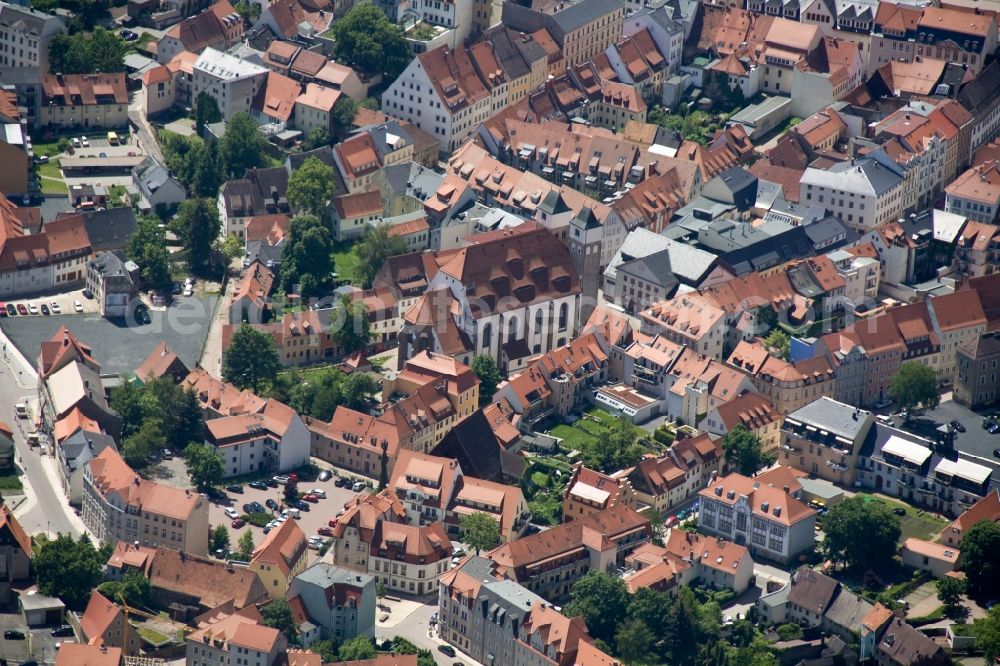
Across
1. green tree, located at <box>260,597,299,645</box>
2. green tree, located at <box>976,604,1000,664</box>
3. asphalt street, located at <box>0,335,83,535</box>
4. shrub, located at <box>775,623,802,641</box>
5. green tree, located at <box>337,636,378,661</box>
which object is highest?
asphalt street, located at <box>0,335,83,535</box>

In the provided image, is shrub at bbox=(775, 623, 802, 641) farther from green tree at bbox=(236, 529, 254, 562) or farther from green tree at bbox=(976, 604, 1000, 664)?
green tree at bbox=(236, 529, 254, 562)

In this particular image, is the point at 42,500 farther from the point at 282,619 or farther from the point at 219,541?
the point at 282,619

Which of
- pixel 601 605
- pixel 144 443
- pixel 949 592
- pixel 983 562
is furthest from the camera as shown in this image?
pixel 144 443

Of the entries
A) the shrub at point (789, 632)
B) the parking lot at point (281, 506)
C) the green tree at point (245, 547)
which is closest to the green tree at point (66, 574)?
the green tree at point (245, 547)

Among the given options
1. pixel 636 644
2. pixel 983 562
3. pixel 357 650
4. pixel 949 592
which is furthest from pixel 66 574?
pixel 983 562

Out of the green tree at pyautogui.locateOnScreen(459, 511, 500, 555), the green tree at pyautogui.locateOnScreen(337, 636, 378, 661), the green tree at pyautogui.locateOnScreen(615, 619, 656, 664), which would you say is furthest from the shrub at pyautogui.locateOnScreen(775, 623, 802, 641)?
the green tree at pyautogui.locateOnScreen(337, 636, 378, 661)

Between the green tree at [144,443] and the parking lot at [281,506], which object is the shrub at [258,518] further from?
the green tree at [144,443]

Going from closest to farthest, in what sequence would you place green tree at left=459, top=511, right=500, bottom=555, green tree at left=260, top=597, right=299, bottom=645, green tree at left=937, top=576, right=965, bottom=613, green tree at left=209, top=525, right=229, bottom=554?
1. green tree at left=260, top=597, right=299, bottom=645
2. green tree at left=209, top=525, right=229, bottom=554
3. green tree at left=937, top=576, right=965, bottom=613
4. green tree at left=459, top=511, right=500, bottom=555
